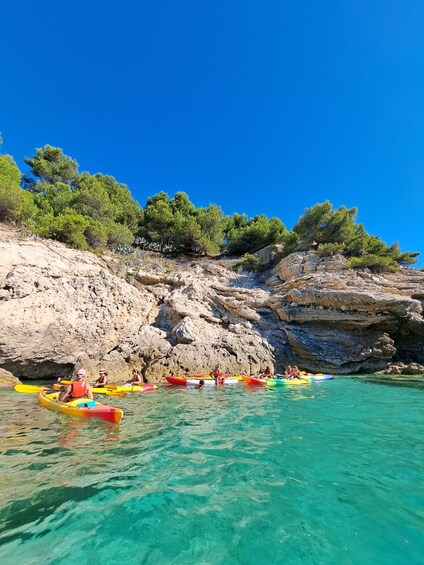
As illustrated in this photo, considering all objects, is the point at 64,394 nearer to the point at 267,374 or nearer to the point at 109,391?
the point at 109,391

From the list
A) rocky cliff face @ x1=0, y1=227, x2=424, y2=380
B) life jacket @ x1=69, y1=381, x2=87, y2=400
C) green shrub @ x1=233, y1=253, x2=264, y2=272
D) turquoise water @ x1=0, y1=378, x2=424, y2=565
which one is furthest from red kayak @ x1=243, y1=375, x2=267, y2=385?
green shrub @ x1=233, y1=253, x2=264, y2=272

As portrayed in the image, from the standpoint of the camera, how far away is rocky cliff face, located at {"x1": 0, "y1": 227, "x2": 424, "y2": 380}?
53.1ft

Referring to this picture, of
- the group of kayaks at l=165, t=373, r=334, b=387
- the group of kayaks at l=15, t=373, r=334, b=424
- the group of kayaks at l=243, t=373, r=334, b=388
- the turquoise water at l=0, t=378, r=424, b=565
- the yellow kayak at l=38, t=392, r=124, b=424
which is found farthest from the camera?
the group of kayaks at l=243, t=373, r=334, b=388

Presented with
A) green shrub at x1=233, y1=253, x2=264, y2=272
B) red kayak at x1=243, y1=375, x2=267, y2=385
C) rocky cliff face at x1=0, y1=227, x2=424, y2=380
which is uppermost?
green shrub at x1=233, y1=253, x2=264, y2=272

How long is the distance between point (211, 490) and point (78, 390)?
6.92m

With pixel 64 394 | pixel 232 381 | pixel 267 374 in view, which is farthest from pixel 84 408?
pixel 267 374

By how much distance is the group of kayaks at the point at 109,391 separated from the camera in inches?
318

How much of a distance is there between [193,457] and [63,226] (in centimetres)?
2159

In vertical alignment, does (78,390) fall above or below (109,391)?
above

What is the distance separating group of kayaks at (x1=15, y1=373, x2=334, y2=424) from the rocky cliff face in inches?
93.5

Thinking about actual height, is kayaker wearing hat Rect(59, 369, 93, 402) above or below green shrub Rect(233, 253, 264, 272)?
below

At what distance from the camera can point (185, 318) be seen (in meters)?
19.4

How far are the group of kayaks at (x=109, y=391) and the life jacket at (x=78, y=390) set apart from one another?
35 centimetres

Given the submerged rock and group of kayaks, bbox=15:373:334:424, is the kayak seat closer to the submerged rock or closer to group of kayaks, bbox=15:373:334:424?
group of kayaks, bbox=15:373:334:424
